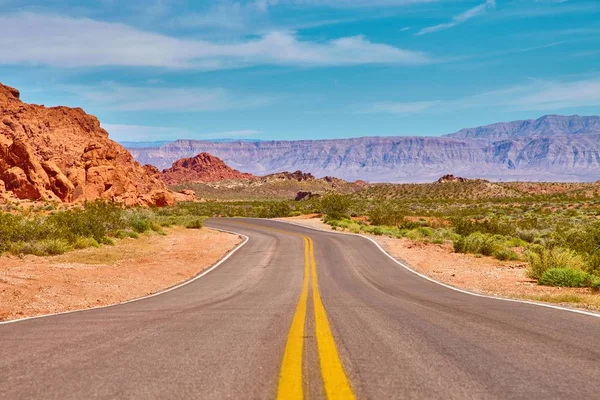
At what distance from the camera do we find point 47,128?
274 feet

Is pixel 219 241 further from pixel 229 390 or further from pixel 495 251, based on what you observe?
pixel 229 390

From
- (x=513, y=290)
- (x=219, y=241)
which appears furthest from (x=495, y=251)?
(x=219, y=241)

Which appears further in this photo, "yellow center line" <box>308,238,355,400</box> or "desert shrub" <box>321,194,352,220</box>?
"desert shrub" <box>321,194,352,220</box>

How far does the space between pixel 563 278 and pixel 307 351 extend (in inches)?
440

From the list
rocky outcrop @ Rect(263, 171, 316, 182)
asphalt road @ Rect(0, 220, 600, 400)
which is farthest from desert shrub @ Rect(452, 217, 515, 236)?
rocky outcrop @ Rect(263, 171, 316, 182)

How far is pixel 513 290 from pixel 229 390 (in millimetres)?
11049

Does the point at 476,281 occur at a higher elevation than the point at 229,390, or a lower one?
lower

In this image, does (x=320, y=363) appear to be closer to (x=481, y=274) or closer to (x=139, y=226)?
(x=481, y=274)

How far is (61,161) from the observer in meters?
69.8

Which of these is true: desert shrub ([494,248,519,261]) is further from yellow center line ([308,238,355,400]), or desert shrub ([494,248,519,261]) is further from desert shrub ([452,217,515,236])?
yellow center line ([308,238,355,400])

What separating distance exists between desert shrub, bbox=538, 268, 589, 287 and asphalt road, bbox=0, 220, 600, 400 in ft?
16.3

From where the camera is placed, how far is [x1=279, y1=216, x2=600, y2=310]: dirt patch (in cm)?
1091

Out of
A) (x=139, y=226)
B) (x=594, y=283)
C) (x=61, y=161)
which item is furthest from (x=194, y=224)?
(x=61, y=161)

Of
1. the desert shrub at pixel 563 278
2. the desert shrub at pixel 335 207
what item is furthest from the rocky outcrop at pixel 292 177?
the desert shrub at pixel 563 278
